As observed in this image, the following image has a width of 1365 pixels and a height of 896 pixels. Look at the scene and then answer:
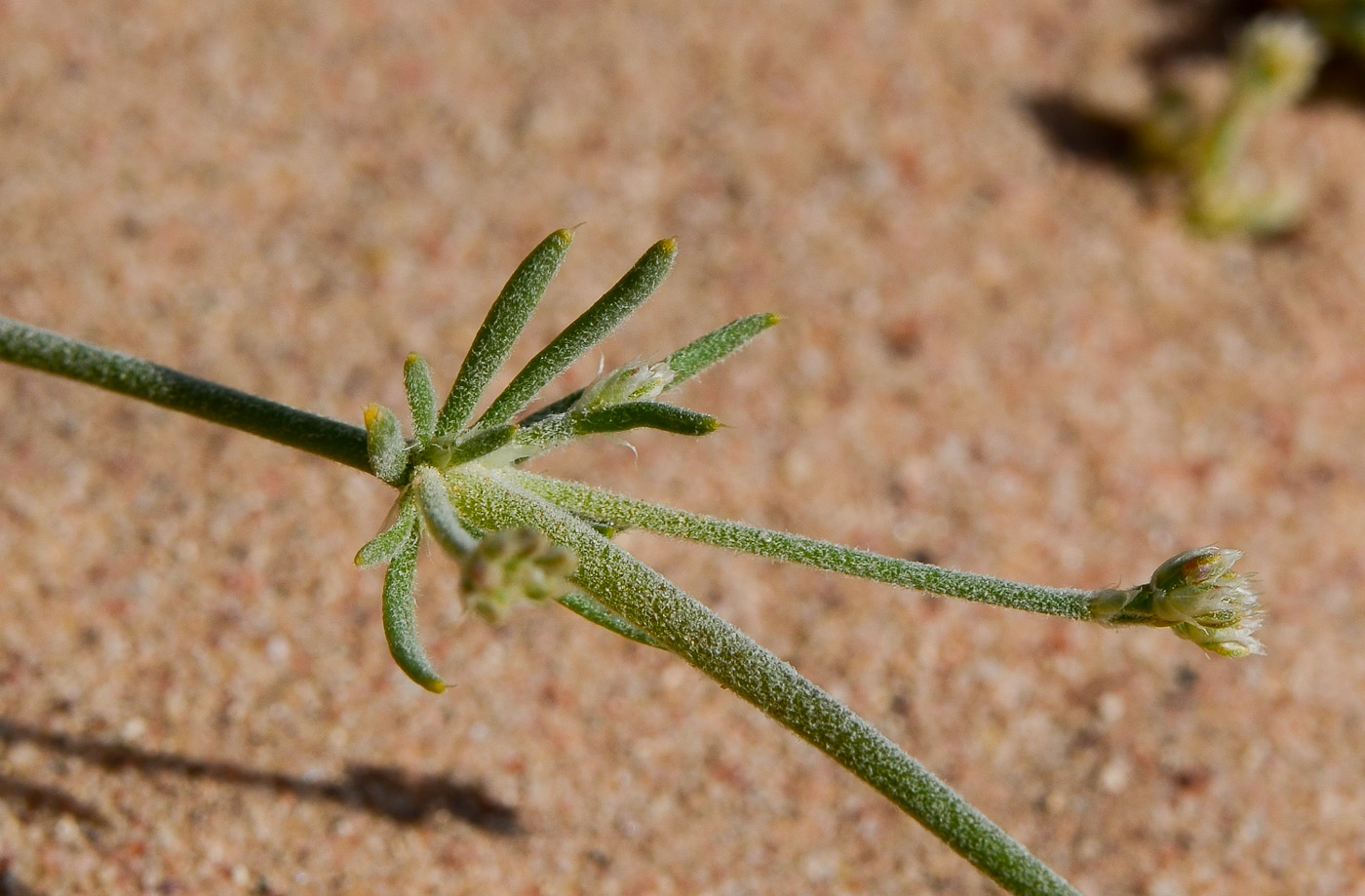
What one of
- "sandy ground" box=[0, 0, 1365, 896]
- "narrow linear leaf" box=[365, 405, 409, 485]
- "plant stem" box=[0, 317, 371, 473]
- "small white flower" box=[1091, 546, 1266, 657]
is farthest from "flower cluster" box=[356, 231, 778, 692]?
"sandy ground" box=[0, 0, 1365, 896]

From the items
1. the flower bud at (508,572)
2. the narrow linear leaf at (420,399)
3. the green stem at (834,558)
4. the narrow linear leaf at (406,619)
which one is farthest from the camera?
the narrow linear leaf at (420,399)

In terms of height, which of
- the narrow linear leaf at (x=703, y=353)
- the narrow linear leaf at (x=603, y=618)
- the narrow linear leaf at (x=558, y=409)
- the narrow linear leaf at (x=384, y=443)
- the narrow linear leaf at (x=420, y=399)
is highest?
the narrow linear leaf at (x=703, y=353)

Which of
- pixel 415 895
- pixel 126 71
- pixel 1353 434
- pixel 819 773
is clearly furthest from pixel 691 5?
pixel 415 895

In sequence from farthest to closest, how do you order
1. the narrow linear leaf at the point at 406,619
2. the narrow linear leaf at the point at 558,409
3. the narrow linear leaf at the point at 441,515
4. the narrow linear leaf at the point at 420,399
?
the narrow linear leaf at the point at 558,409 < the narrow linear leaf at the point at 420,399 < the narrow linear leaf at the point at 406,619 < the narrow linear leaf at the point at 441,515

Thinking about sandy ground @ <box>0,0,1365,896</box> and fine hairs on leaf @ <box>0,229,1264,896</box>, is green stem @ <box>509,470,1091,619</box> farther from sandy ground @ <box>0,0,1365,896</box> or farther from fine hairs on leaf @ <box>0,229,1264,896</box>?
sandy ground @ <box>0,0,1365,896</box>

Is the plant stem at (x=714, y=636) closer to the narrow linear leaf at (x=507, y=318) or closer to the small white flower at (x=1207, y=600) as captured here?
the narrow linear leaf at (x=507, y=318)

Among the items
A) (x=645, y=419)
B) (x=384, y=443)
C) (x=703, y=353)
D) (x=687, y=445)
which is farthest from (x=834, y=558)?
(x=687, y=445)

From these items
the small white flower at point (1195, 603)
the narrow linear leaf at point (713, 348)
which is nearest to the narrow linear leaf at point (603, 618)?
the narrow linear leaf at point (713, 348)
